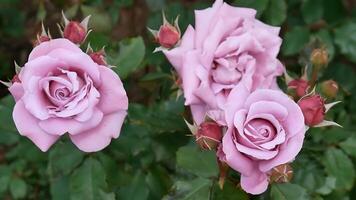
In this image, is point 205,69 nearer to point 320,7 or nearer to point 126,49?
point 126,49

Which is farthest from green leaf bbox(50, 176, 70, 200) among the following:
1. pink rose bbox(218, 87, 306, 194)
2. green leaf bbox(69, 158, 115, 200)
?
pink rose bbox(218, 87, 306, 194)

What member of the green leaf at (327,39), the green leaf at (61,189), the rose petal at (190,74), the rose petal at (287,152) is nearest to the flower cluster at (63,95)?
the rose petal at (190,74)

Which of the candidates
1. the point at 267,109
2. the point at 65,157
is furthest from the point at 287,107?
the point at 65,157

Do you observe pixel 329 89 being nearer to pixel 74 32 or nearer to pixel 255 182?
pixel 255 182

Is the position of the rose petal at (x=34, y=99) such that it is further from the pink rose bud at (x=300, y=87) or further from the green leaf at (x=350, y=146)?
the green leaf at (x=350, y=146)

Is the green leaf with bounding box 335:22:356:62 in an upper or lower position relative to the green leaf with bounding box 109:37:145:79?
lower

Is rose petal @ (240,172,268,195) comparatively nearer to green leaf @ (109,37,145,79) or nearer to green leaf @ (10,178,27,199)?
green leaf @ (109,37,145,79)

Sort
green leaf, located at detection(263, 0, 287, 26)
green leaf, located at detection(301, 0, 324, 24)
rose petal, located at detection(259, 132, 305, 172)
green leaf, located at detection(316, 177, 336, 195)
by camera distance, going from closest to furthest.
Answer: rose petal, located at detection(259, 132, 305, 172) → green leaf, located at detection(316, 177, 336, 195) → green leaf, located at detection(263, 0, 287, 26) → green leaf, located at detection(301, 0, 324, 24)

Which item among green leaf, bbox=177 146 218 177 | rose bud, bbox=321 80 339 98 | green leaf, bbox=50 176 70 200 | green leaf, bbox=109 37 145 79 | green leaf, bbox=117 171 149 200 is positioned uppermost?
green leaf, bbox=109 37 145 79
